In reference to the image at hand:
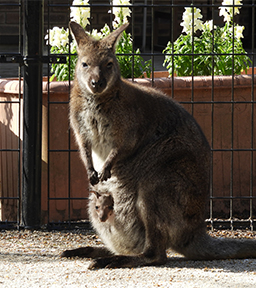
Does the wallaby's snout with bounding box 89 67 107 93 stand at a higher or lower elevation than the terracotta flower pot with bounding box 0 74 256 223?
higher

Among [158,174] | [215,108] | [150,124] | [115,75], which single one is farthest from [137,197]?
[215,108]

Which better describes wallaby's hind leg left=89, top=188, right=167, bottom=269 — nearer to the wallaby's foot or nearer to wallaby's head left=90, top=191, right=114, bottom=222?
the wallaby's foot

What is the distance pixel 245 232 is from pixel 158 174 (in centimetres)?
167

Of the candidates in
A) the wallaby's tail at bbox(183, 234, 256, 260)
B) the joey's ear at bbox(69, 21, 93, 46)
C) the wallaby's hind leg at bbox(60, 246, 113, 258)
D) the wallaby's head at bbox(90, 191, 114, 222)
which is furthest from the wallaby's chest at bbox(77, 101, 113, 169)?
the wallaby's tail at bbox(183, 234, 256, 260)

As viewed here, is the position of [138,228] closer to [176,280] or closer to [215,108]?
[176,280]

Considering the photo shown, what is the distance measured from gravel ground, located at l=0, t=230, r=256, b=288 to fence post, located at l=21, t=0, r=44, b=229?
637mm

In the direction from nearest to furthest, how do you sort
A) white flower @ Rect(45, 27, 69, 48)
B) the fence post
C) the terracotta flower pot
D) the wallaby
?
the wallaby
the fence post
the terracotta flower pot
white flower @ Rect(45, 27, 69, 48)

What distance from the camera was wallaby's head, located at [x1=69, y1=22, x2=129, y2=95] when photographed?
4.14 metres

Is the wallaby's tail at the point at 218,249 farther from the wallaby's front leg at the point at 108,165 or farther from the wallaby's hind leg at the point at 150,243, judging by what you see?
the wallaby's front leg at the point at 108,165

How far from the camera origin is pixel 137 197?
4223mm

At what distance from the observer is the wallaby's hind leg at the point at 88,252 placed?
442cm

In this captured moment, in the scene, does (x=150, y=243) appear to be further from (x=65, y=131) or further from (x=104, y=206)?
(x=65, y=131)

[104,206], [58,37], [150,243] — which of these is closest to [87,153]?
[104,206]

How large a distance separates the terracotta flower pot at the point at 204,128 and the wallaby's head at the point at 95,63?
45.4 inches
